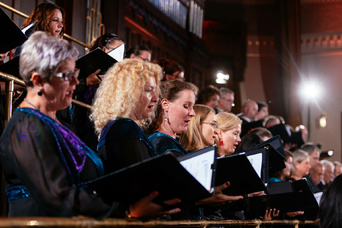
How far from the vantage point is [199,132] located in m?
3.40

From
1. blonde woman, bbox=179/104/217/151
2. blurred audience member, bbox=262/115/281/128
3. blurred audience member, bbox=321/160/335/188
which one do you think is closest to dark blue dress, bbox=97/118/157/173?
blonde woman, bbox=179/104/217/151

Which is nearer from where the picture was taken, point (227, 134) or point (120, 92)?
point (120, 92)

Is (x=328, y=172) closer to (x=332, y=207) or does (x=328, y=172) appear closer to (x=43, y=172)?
(x=332, y=207)

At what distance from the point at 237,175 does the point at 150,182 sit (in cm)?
98

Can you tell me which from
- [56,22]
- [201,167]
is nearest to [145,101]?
[201,167]

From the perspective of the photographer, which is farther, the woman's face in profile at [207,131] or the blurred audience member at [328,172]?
the blurred audience member at [328,172]

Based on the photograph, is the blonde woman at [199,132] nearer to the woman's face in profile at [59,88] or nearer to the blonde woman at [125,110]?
the blonde woman at [125,110]

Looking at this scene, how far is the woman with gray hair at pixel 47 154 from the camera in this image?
5.48 ft

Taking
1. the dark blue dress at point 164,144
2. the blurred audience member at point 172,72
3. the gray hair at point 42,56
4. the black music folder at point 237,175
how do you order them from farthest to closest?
the blurred audience member at point 172,72, the dark blue dress at point 164,144, the black music folder at point 237,175, the gray hair at point 42,56

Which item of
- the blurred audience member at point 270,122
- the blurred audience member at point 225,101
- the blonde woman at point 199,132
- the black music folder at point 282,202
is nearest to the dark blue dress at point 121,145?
the blonde woman at point 199,132

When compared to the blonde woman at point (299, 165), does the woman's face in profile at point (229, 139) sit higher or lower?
Answer: higher

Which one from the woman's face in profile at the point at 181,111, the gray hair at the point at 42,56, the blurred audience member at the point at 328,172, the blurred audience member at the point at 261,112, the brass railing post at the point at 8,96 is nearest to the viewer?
the gray hair at the point at 42,56

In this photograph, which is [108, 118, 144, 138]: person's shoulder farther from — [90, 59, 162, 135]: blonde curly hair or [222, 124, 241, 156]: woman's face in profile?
[222, 124, 241, 156]: woman's face in profile

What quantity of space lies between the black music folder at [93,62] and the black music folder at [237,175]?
1029mm
